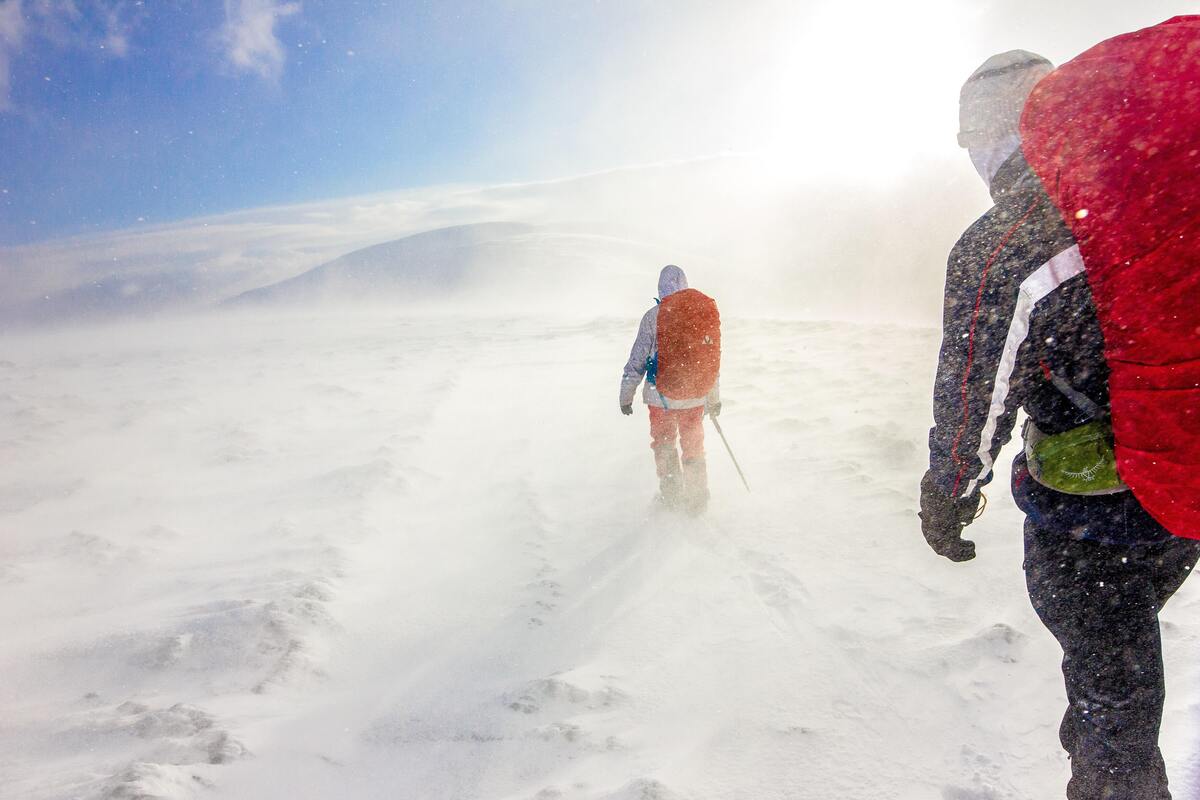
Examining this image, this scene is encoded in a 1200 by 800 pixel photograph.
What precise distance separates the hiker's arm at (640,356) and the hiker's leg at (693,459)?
14.6 inches

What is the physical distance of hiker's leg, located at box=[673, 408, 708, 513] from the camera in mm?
4383

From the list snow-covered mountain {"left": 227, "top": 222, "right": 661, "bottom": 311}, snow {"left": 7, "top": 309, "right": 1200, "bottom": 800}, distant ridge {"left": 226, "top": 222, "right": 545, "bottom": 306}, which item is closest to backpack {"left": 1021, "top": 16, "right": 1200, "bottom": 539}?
snow {"left": 7, "top": 309, "right": 1200, "bottom": 800}

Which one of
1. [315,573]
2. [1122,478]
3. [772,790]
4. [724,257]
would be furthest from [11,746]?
[724,257]

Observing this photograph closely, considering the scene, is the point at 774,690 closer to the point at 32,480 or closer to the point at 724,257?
the point at 32,480

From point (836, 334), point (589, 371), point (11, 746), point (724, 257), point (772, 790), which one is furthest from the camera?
point (724, 257)

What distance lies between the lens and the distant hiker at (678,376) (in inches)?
163

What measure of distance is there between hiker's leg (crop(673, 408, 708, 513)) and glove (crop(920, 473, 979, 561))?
2.68 metres

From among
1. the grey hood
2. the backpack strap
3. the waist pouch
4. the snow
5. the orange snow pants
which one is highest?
the grey hood

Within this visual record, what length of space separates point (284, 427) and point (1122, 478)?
786 cm

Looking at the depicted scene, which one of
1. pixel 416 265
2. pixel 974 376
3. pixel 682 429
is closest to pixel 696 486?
pixel 682 429

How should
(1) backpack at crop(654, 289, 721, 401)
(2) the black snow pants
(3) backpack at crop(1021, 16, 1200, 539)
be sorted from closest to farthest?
(3) backpack at crop(1021, 16, 1200, 539) → (2) the black snow pants → (1) backpack at crop(654, 289, 721, 401)

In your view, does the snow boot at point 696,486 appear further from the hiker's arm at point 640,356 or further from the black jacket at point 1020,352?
the black jacket at point 1020,352

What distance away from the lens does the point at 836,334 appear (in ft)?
38.2

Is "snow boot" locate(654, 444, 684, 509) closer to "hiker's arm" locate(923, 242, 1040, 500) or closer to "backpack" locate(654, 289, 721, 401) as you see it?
"backpack" locate(654, 289, 721, 401)
